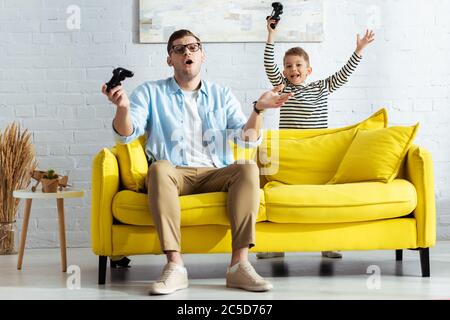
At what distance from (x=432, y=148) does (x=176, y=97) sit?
219cm

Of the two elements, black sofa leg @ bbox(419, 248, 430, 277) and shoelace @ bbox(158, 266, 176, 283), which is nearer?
shoelace @ bbox(158, 266, 176, 283)

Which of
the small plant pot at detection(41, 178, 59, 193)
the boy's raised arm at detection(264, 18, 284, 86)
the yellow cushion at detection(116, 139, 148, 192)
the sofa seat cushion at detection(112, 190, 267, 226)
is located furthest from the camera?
the boy's raised arm at detection(264, 18, 284, 86)

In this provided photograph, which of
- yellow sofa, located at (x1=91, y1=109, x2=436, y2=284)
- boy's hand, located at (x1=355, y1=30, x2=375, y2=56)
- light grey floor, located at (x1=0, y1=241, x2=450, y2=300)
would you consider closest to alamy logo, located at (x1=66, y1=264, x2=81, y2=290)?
light grey floor, located at (x1=0, y1=241, x2=450, y2=300)

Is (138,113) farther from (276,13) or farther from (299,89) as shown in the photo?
(276,13)

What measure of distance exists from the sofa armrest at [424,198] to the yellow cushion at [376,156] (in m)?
0.11

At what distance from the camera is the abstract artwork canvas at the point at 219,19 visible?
5.00 meters

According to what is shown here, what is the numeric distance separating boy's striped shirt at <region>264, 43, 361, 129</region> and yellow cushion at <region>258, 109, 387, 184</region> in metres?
0.42

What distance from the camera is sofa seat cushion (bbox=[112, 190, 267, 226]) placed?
341 cm

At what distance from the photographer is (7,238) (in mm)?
4707

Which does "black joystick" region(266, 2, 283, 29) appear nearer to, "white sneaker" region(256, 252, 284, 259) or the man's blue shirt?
the man's blue shirt

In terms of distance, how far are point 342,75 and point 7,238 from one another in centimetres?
225

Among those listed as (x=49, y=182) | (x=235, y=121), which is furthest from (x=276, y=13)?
(x=49, y=182)

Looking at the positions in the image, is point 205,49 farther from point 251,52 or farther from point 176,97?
point 176,97
